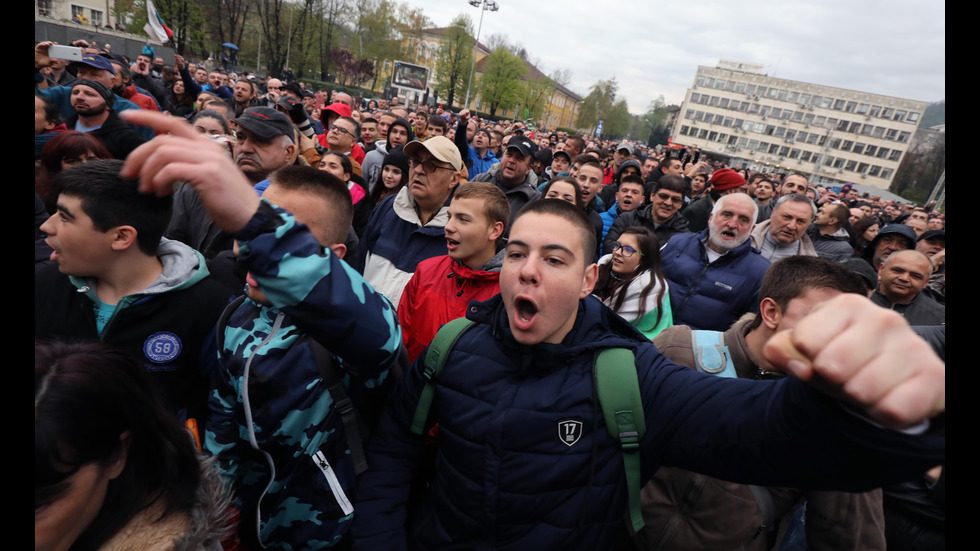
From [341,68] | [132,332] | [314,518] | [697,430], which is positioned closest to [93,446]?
[314,518]

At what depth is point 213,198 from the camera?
1082 millimetres

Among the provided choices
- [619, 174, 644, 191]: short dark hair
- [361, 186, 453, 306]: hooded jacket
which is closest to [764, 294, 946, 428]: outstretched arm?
[361, 186, 453, 306]: hooded jacket

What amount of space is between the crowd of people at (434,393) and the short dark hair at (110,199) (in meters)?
0.01

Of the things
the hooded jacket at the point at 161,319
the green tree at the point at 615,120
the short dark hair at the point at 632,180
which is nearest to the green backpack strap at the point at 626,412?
the hooded jacket at the point at 161,319

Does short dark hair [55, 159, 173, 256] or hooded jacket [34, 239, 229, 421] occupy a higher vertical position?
short dark hair [55, 159, 173, 256]

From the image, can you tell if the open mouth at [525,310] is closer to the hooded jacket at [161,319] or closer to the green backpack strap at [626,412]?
the green backpack strap at [626,412]

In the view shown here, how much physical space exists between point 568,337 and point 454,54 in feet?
218

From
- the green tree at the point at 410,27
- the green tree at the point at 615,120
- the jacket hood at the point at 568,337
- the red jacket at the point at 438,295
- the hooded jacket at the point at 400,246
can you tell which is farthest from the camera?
the green tree at the point at 615,120

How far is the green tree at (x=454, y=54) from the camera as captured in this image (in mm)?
59781

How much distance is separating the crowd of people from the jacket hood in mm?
11

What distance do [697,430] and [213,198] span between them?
1.57 meters

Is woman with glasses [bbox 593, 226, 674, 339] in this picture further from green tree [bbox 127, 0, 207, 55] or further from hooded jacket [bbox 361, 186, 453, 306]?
green tree [bbox 127, 0, 207, 55]

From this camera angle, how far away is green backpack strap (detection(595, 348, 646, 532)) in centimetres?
154
